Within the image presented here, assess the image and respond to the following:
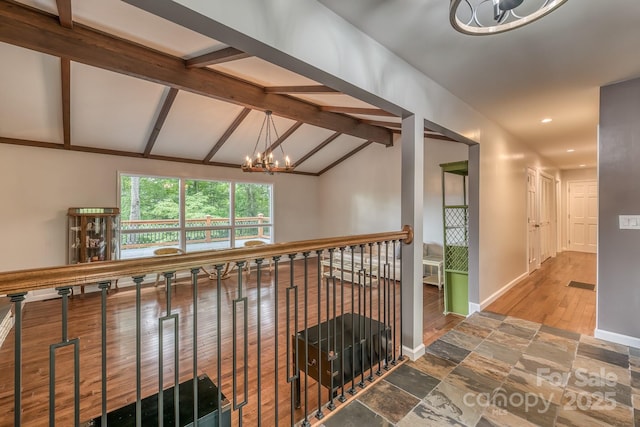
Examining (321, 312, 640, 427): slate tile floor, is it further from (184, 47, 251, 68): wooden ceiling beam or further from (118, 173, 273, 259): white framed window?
(118, 173, 273, 259): white framed window

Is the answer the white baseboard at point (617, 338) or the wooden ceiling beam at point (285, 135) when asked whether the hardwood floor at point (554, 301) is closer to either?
the white baseboard at point (617, 338)

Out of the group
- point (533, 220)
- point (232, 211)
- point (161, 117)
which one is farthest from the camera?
point (232, 211)

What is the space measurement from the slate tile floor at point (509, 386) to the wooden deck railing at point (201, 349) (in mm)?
223

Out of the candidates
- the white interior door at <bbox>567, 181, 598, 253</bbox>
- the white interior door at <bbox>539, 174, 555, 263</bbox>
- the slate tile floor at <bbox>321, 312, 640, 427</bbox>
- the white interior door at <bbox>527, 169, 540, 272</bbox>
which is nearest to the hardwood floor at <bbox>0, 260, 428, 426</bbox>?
the slate tile floor at <bbox>321, 312, 640, 427</bbox>

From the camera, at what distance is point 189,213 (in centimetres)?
593

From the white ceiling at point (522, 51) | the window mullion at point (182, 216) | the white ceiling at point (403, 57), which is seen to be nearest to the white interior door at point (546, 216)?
the white ceiling at point (403, 57)

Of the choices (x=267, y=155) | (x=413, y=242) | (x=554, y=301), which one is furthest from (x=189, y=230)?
(x=554, y=301)

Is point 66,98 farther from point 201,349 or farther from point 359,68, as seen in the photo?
point 359,68

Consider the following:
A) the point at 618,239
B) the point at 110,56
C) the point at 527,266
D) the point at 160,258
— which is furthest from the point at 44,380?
the point at 527,266

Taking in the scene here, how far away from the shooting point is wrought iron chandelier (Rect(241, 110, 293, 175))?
13.7 feet

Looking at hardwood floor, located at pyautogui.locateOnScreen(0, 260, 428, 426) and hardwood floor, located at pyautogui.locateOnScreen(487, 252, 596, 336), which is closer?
hardwood floor, located at pyautogui.locateOnScreen(0, 260, 428, 426)

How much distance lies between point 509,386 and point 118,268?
2.57 meters

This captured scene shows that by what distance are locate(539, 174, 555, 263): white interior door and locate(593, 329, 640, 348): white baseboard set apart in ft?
12.5

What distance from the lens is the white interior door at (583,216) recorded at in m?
7.61
